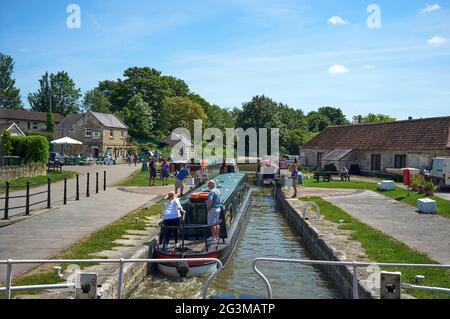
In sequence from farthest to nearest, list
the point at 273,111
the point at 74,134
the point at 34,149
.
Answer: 1. the point at 273,111
2. the point at 74,134
3. the point at 34,149

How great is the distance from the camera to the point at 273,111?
250 feet

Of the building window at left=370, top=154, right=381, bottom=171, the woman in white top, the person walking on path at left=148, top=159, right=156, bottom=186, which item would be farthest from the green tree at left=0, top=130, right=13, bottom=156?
the building window at left=370, top=154, right=381, bottom=171

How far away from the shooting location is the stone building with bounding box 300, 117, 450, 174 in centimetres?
3509

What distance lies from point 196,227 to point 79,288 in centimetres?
586

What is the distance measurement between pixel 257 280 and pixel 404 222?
282 inches

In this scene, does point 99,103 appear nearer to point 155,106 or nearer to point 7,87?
point 155,106

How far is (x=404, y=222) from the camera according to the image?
54.5 feet

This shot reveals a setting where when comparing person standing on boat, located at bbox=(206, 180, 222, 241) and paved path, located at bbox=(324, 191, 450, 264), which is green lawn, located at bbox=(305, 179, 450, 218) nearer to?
paved path, located at bbox=(324, 191, 450, 264)

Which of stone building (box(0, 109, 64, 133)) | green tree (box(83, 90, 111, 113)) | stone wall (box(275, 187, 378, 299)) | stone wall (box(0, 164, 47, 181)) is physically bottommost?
stone wall (box(275, 187, 378, 299))

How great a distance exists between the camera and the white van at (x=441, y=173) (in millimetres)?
26578

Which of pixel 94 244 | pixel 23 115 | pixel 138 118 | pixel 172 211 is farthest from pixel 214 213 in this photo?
pixel 23 115
